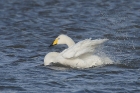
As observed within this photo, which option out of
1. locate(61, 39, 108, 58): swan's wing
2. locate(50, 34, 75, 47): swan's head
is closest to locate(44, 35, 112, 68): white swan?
locate(61, 39, 108, 58): swan's wing

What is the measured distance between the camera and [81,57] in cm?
1322

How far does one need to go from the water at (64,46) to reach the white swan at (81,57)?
0.15 metres

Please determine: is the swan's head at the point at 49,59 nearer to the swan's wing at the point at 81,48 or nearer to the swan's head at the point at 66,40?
the swan's head at the point at 66,40

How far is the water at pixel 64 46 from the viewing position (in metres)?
11.4

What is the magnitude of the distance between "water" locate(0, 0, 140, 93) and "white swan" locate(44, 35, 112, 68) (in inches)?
5.9

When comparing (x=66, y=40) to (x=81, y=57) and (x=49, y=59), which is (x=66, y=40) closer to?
(x=49, y=59)

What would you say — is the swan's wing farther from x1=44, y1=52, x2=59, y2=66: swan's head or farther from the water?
x1=44, y1=52, x2=59, y2=66: swan's head

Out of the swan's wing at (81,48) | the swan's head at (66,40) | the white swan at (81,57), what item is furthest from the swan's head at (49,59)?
the swan's wing at (81,48)

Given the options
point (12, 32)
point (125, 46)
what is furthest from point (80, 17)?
point (125, 46)

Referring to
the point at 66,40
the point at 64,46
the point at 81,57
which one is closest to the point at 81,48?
the point at 81,57

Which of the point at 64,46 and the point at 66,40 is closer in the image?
the point at 66,40

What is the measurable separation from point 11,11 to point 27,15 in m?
0.84

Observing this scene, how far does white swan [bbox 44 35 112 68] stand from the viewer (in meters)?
12.8

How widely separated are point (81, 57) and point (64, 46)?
3.13 m
